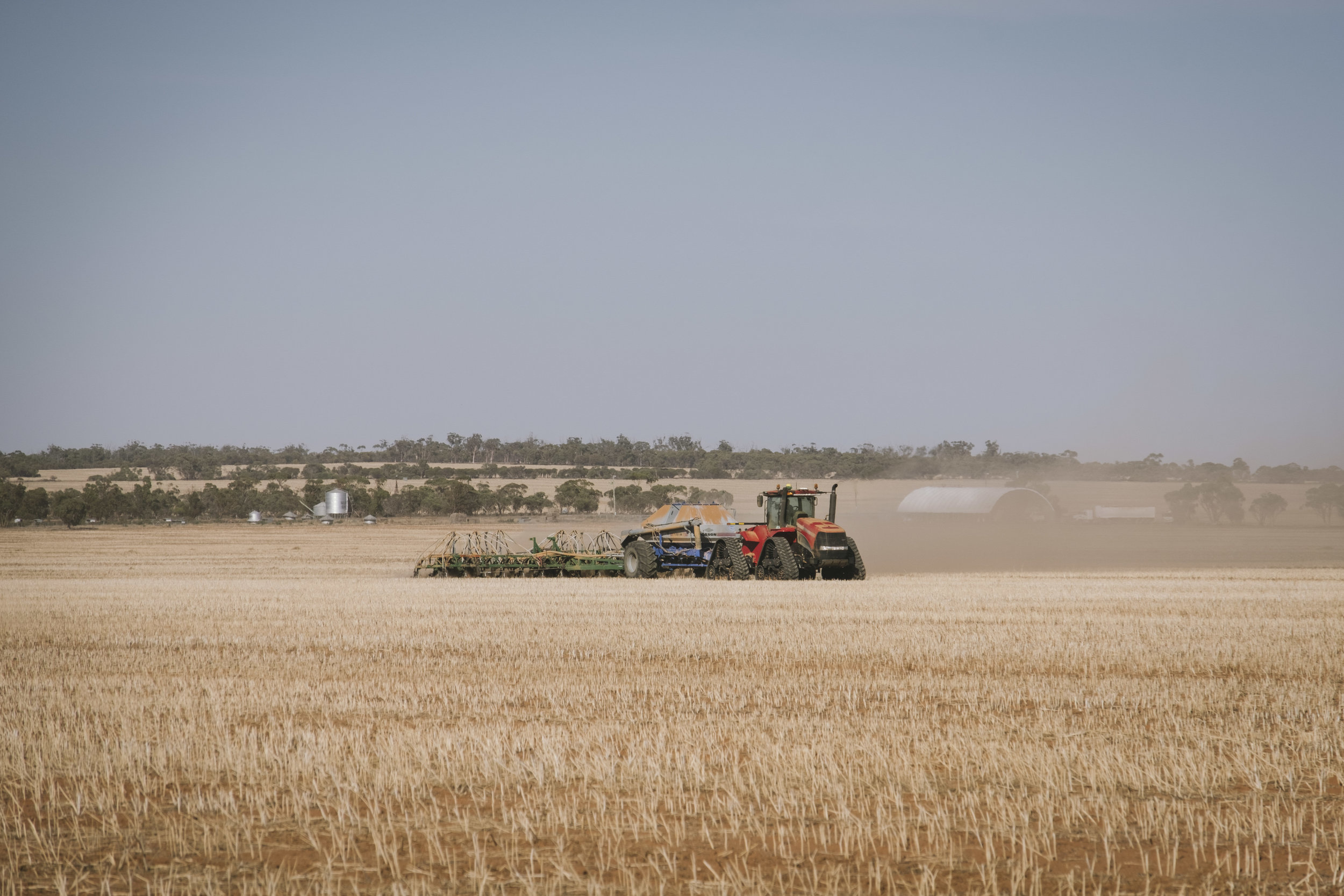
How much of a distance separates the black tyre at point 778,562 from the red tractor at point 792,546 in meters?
Answer: 0.01

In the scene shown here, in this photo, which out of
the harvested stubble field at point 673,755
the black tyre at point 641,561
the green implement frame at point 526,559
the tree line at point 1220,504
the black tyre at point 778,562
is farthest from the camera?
the tree line at point 1220,504

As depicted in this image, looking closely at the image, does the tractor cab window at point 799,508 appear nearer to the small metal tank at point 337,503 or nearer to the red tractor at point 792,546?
the red tractor at point 792,546

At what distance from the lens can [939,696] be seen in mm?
12000

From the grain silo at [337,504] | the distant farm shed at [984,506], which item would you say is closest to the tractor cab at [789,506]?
the distant farm shed at [984,506]

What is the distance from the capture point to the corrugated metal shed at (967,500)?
66.0 meters

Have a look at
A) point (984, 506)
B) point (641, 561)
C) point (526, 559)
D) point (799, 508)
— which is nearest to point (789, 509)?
point (799, 508)

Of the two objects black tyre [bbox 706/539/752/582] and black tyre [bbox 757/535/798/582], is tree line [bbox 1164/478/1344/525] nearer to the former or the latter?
black tyre [bbox 706/539/752/582]

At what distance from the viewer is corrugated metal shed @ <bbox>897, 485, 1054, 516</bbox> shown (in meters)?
66.0

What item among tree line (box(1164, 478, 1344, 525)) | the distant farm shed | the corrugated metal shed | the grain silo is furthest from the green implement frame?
the grain silo

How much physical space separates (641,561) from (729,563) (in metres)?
2.44

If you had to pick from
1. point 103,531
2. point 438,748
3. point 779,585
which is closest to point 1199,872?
point 438,748

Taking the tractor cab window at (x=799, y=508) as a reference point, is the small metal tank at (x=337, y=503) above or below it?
below

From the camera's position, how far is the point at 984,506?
66125mm

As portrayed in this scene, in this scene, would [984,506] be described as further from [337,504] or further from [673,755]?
[673,755]
